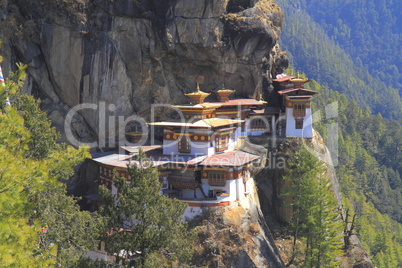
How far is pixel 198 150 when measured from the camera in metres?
27.4

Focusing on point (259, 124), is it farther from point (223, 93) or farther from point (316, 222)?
point (316, 222)

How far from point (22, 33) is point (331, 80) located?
390 feet

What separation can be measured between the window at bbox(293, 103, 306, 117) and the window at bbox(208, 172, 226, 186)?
33.5ft

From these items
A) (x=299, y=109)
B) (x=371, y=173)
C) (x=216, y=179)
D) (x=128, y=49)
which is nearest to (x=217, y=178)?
(x=216, y=179)

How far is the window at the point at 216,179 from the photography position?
25.8 metres

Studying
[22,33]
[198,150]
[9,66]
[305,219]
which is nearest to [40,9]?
[22,33]

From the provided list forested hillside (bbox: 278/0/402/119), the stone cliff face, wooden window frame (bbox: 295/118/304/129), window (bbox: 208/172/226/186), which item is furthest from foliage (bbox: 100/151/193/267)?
forested hillside (bbox: 278/0/402/119)

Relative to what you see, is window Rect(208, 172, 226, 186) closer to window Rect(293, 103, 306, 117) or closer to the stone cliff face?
the stone cliff face

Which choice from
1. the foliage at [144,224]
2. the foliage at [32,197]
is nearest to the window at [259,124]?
the foliage at [144,224]

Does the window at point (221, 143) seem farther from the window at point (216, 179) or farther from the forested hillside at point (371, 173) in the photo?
the forested hillside at point (371, 173)

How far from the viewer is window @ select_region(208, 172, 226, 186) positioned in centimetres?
2584

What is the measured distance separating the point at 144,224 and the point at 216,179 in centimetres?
997

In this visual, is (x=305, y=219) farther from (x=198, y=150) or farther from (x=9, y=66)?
(x=9, y=66)

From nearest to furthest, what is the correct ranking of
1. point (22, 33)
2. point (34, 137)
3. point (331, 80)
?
1. point (34, 137)
2. point (22, 33)
3. point (331, 80)
